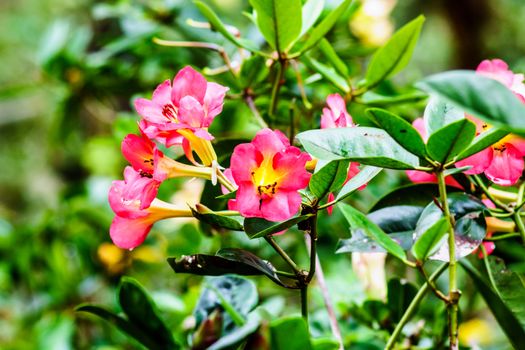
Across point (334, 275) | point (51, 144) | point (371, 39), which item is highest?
point (371, 39)

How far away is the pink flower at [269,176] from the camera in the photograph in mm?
460

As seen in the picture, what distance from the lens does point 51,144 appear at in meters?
1.48

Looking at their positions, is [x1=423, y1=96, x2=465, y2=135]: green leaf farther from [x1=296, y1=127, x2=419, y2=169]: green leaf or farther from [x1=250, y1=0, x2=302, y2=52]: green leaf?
[x1=250, y1=0, x2=302, y2=52]: green leaf

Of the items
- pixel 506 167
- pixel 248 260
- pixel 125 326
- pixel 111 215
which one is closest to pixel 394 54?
pixel 506 167

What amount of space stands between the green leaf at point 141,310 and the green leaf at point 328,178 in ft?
0.75

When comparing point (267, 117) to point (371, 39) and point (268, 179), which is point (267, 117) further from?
point (371, 39)

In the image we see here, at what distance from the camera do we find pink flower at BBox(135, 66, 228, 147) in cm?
48

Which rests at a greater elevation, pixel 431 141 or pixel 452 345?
pixel 431 141

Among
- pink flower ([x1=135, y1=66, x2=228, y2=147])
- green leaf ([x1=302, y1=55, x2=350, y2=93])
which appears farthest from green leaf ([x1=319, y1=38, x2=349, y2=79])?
pink flower ([x1=135, y1=66, x2=228, y2=147])

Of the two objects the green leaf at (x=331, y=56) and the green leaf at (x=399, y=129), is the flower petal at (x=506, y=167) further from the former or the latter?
the green leaf at (x=331, y=56)

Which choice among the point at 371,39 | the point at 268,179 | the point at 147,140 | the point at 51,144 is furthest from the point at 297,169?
the point at 51,144

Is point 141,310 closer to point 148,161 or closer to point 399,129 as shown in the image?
point 148,161

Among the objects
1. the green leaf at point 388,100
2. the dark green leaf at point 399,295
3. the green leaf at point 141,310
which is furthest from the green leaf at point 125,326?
the green leaf at point 388,100

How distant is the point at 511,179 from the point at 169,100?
1.00 feet
